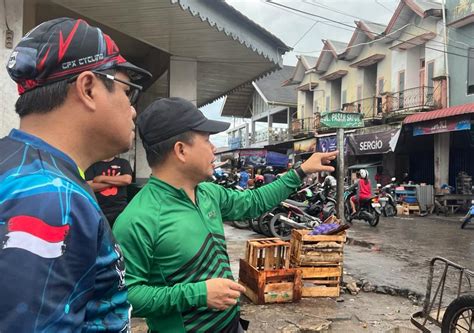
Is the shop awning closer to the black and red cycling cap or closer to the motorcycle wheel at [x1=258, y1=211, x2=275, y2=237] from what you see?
the motorcycle wheel at [x1=258, y1=211, x2=275, y2=237]

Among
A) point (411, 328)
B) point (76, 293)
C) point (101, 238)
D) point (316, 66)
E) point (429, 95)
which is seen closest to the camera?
point (76, 293)

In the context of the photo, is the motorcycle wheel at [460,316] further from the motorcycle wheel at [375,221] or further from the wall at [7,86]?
the motorcycle wheel at [375,221]

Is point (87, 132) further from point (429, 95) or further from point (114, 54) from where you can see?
point (429, 95)

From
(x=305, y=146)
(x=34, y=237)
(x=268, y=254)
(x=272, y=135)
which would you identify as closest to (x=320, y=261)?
(x=268, y=254)

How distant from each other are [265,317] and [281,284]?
50 cm

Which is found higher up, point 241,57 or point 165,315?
point 241,57

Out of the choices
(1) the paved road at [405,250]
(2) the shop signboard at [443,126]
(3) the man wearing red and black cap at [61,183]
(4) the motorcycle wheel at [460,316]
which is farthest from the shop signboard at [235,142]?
(3) the man wearing red and black cap at [61,183]

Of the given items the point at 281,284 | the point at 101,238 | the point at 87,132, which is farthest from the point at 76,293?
the point at 281,284

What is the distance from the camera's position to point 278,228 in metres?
9.05

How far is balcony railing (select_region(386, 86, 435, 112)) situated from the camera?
17.4 m

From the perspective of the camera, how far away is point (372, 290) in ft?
18.1

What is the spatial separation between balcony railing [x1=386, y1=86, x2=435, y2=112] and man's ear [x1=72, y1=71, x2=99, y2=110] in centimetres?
1794

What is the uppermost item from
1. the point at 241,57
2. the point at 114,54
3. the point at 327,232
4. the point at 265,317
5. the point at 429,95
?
the point at 429,95

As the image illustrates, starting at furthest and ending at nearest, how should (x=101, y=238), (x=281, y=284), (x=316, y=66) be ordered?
1. (x=316, y=66)
2. (x=281, y=284)
3. (x=101, y=238)
